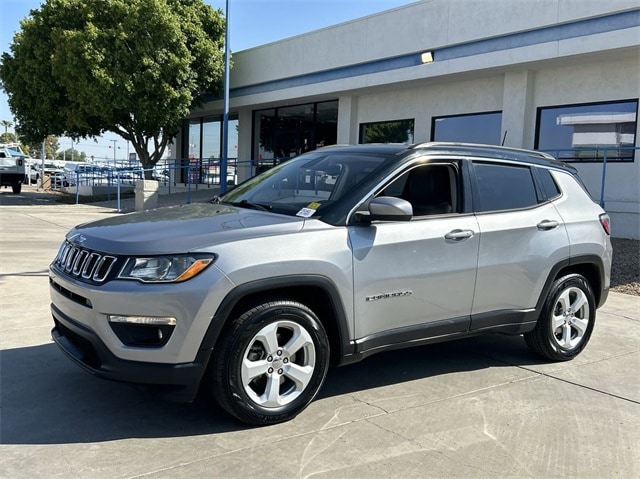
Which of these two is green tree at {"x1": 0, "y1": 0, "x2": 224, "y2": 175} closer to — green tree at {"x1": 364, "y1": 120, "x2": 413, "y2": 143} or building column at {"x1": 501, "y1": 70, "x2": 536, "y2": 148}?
green tree at {"x1": 364, "y1": 120, "x2": 413, "y2": 143}

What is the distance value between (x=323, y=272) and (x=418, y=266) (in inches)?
31.0

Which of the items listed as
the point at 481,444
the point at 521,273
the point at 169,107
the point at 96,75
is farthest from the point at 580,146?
the point at 96,75

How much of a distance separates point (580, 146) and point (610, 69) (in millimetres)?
→ 1732

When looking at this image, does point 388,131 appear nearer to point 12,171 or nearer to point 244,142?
point 244,142

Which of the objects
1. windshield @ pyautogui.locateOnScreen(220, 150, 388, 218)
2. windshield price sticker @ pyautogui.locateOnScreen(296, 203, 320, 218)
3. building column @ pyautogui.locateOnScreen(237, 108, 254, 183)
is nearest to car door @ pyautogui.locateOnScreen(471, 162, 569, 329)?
windshield @ pyautogui.locateOnScreen(220, 150, 388, 218)

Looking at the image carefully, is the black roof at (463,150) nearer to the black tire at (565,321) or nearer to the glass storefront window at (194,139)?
the black tire at (565,321)

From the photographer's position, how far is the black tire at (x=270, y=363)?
3.39 metres

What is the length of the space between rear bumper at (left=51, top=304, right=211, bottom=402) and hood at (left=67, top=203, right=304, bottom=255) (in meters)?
0.54

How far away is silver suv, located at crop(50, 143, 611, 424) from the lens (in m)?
3.28

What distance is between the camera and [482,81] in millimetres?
15188

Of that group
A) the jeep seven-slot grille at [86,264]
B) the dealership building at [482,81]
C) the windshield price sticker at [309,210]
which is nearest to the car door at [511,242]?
the windshield price sticker at [309,210]

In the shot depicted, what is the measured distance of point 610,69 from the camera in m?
12.6

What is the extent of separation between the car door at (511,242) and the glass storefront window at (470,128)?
10293 millimetres

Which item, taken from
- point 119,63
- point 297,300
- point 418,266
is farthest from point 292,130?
point 297,300
